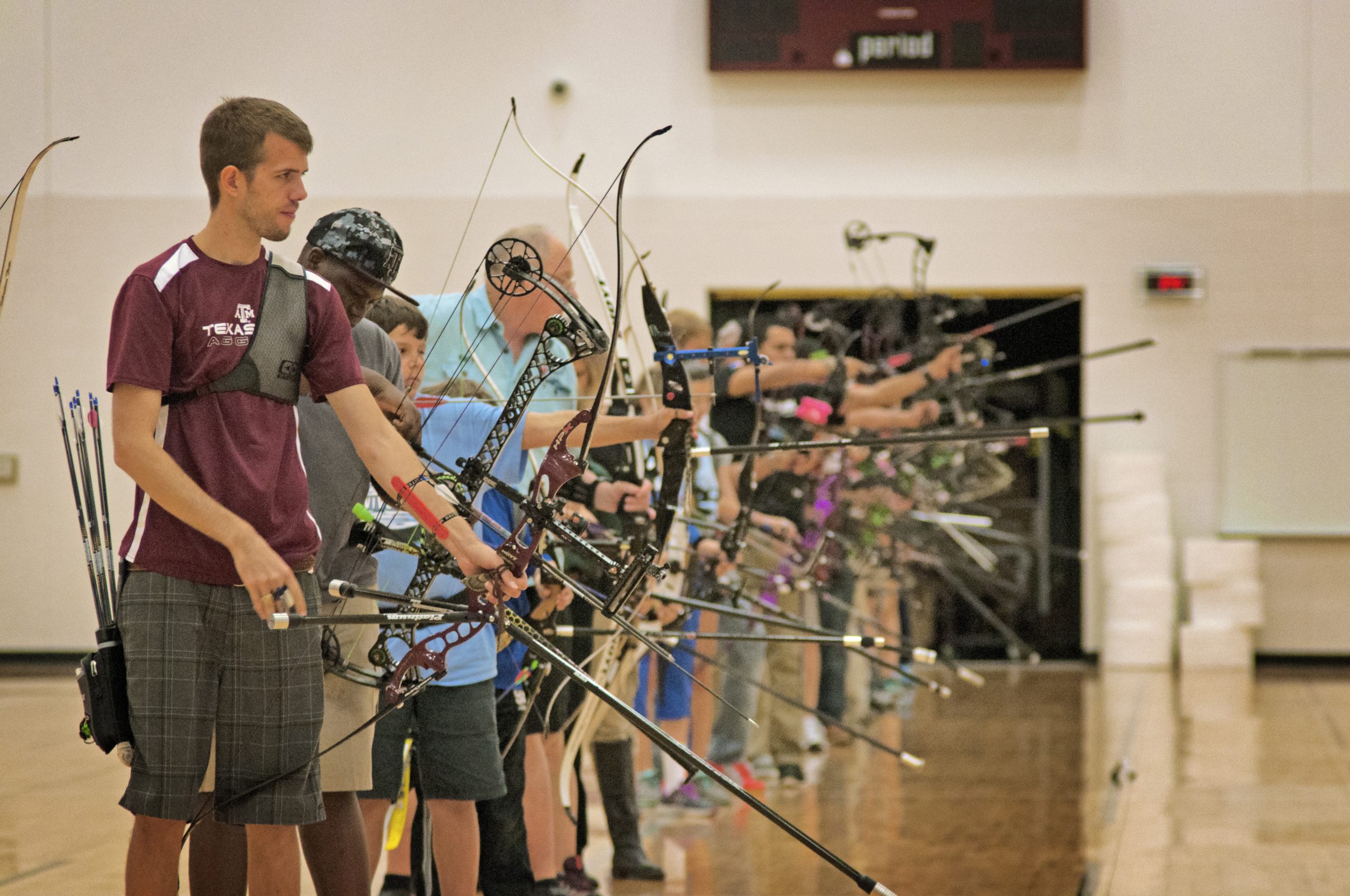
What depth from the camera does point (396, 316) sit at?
2766 millimetres

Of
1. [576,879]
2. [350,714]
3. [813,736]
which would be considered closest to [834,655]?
[813,736]

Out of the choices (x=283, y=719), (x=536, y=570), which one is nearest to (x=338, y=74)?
(x=536, y=570)

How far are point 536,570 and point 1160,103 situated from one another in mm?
6373

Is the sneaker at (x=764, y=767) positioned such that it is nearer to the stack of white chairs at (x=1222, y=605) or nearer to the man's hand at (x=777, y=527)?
the man's hand at (x=777, y=527)

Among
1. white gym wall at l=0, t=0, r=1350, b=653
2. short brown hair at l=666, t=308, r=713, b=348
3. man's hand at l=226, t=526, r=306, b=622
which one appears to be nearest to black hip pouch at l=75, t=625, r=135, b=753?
man's hand at l=226, t=526, r=306, b=622

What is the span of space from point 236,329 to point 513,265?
0.51 m

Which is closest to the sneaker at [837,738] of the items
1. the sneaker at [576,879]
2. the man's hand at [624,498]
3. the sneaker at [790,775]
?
the sneaker at [790,775]

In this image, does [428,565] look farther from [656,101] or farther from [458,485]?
[656,101]

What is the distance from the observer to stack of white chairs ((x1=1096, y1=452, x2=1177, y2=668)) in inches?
332

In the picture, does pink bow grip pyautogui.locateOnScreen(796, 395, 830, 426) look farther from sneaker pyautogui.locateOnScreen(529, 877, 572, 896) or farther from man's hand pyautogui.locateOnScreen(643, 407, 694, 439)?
sneaker pyautogui.locateOnScreen(529, 877, 572, 896)

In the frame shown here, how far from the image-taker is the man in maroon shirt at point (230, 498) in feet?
6.37

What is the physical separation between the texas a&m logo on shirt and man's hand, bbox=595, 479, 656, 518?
1.23 metres

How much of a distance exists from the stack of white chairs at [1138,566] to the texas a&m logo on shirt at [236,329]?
7.10 m

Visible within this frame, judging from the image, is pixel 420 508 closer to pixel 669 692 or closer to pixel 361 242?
pixel 361 242
